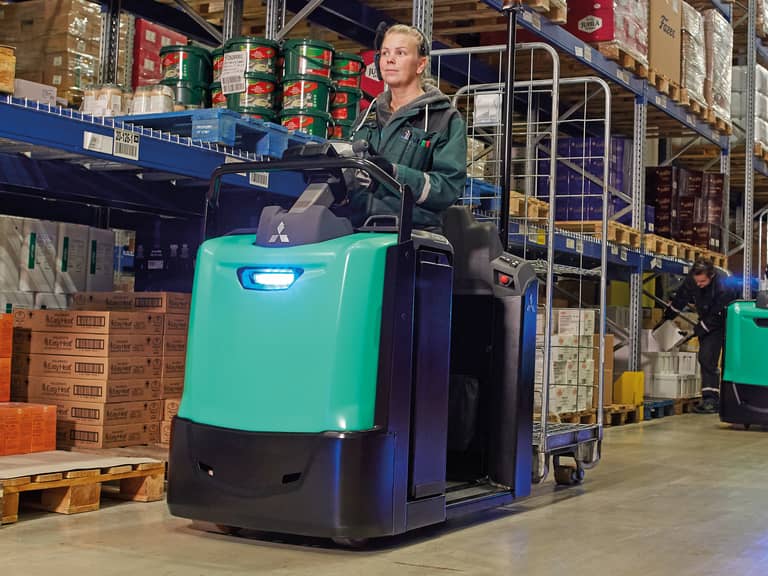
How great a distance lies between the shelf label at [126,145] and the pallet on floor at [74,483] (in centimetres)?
131

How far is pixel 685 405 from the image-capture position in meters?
11.8

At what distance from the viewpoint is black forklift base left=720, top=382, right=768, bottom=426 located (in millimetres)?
9289

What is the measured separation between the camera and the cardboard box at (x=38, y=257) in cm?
559

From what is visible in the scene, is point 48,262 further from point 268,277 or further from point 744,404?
point 744,404

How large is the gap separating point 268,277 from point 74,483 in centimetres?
129

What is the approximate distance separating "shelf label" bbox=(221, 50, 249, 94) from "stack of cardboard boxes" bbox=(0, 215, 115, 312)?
43.1 inches

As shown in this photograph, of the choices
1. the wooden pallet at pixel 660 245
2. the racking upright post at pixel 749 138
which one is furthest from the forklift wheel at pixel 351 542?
the racking upright post at pixel 749 138

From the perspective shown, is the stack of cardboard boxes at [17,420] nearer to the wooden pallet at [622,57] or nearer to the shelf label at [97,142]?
the shelf label at [97,142]

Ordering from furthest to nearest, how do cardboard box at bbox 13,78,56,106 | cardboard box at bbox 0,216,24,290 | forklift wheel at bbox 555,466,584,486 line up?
1. forklift wheel at bbox 555,466,584,486
2. cardboard box at bbox 0,216,24,290
3. cardboard box at bbox 13,78,56,106

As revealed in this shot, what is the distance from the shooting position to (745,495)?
5.57 m

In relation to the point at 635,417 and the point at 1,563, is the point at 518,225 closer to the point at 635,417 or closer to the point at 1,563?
the point at 635,417

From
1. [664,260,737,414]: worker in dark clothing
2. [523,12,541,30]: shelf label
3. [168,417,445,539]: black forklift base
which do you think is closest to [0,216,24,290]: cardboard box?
[168,417,445,539]: black forklift base

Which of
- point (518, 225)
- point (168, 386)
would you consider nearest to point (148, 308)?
point (168, 386)

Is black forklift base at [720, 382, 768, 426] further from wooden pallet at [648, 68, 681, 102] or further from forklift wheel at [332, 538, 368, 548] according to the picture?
forklift wheel at [332, 538, 368, 548]
